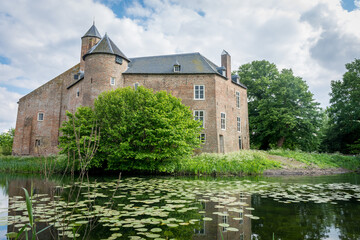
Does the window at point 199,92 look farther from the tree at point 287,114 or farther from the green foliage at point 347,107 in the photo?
the green foliage at point 347,107

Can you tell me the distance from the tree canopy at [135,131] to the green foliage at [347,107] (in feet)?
72.1

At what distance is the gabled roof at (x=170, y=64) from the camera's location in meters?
22.4

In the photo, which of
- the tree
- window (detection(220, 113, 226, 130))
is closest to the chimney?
window (detection(220, 113, 226, 130))

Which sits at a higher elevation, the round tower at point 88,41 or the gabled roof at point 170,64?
the round tower at point 88,41

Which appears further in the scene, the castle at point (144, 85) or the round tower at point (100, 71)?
the castle at point (144, 85)

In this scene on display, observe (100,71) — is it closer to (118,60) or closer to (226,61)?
(118,60)

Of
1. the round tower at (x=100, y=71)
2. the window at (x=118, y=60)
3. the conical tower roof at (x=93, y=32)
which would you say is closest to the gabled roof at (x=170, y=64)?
the window at (x=118, y=60)

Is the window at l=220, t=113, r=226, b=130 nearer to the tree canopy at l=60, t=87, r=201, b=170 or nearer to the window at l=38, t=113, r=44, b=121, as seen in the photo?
the tree canopy at l=60, t=87, r=201, b=170

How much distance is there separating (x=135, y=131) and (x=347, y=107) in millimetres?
25074

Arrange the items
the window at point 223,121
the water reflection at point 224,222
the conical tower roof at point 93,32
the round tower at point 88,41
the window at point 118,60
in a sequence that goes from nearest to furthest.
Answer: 1. the water reflection at point 224,222
2. the window at point 118,60
3. the window at point 223,121
4. the round tower at point 88,41
5. the conical tower roof at point 93,32

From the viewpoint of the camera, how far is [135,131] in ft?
43.4

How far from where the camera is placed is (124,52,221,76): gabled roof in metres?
22.4

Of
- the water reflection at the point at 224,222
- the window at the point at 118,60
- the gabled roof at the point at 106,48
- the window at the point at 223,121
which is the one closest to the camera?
the water reflection at the point at 224,222

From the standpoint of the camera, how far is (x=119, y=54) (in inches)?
843
